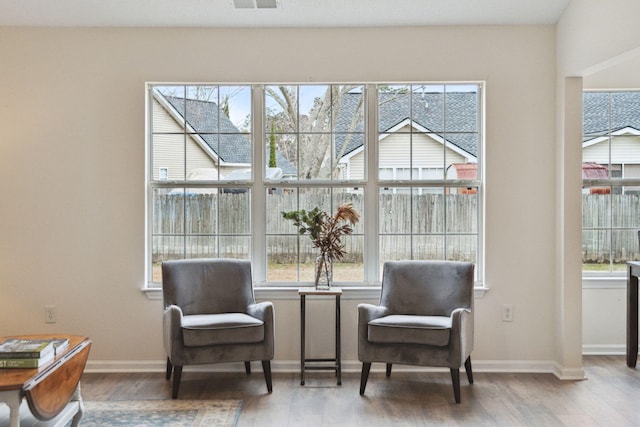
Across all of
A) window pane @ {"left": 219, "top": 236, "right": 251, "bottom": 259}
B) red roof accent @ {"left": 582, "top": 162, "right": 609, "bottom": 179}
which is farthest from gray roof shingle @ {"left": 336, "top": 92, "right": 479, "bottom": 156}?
window pane @ {"left": 219, "top": 236, "right": 251, "bottom": 259}

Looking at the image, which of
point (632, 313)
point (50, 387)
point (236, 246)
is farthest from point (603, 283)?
point (50, 387)

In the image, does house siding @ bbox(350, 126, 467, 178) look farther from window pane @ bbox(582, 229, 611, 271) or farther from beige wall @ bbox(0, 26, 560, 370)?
window pane @ bbox(582, 229, 611, 271)

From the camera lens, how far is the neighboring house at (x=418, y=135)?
4.68 metres

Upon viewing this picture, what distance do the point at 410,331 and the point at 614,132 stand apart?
2722 mm

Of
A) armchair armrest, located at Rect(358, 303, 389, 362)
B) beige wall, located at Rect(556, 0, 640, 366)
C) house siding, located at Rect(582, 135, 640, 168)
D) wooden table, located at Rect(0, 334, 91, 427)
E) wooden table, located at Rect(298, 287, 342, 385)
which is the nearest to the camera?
wooden table, located at Rect(0, 334, 91, 427)

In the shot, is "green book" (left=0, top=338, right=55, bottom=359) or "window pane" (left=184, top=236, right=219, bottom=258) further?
"window pane" (left=184, top=236, right=219, bottom=258)

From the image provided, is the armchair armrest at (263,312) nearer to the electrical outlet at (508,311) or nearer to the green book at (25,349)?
the green book at (25,349)

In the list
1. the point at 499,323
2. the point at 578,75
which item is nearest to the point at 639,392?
the point at 499,323

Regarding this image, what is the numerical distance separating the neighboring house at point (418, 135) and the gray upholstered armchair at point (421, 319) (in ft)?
2.61

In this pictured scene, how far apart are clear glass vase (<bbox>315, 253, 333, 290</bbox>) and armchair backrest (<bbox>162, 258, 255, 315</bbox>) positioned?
0.50 metres

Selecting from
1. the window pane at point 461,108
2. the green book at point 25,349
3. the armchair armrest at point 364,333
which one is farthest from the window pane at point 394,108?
the green book at point 25,349

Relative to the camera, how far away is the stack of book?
9.20 feet

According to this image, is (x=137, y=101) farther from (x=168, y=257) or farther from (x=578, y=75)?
(x=578, y=75)

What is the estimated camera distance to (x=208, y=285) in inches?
172
